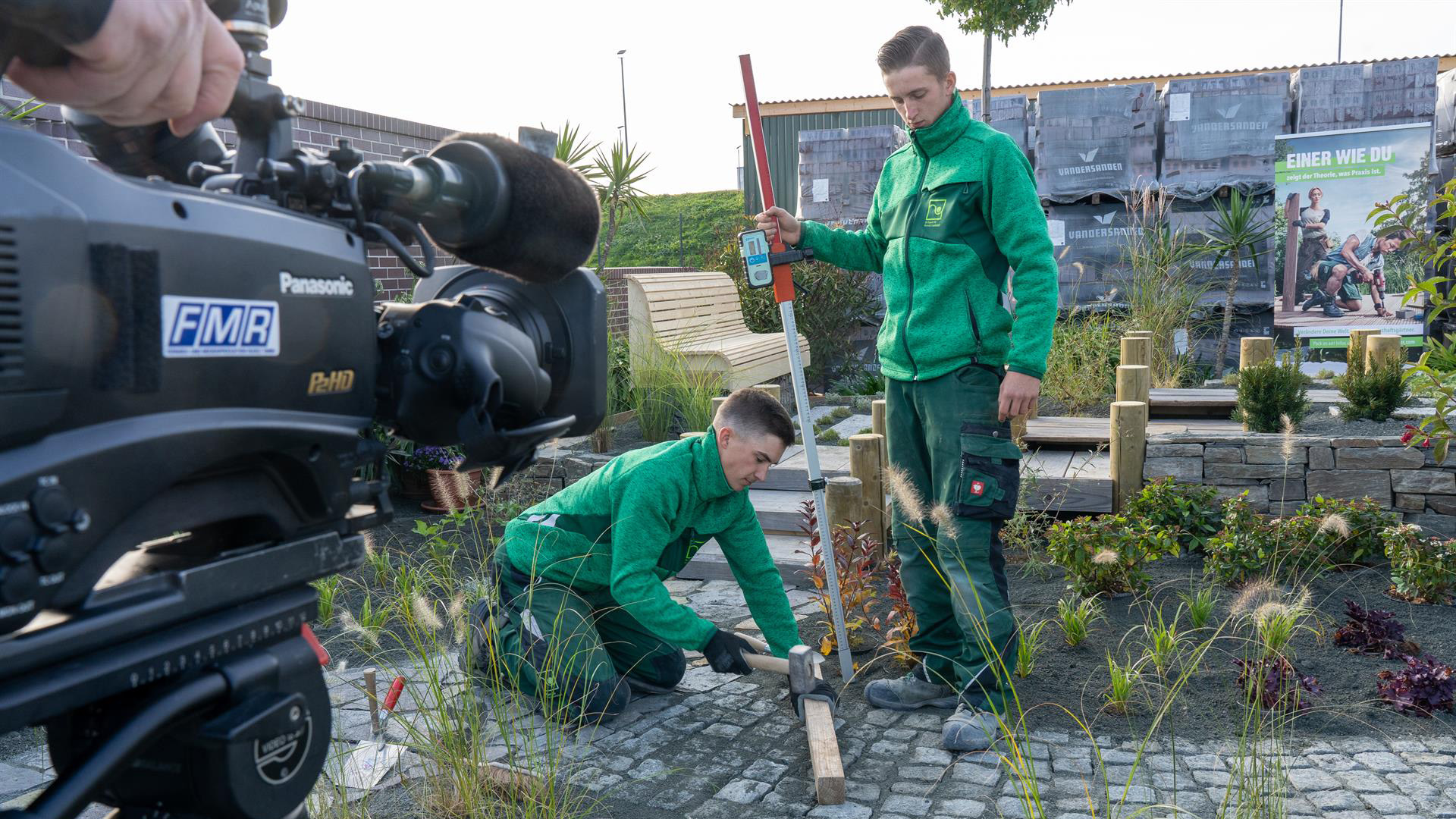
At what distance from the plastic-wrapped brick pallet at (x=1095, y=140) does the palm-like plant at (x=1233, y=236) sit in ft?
3.18

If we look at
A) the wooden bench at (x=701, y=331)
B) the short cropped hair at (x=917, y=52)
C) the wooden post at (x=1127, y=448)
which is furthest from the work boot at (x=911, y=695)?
the wooden bench at (x=701, y=331)

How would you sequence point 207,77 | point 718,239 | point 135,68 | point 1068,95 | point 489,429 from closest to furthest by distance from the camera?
point 135,68 → point 207,77 → point 489,429 → point 1068,95 → point 718,239

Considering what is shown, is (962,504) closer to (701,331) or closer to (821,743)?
(821,743)

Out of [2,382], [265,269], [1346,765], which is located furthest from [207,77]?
[1346,765]

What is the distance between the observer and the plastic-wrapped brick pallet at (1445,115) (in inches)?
381

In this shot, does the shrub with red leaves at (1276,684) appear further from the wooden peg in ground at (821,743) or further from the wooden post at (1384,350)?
the wooden post at (1384,350)

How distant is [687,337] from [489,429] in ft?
19.3

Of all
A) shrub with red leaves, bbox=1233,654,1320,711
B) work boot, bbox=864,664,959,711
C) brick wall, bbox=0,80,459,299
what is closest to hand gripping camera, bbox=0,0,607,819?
work boot, bbox=864,664,959,711

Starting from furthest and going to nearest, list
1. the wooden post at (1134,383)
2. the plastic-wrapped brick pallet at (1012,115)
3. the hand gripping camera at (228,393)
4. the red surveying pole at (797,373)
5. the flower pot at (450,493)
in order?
the plastic-wrapped brick pallet at (1012,115), the wooden post at (1134,383), the flower pot at (450,493), the red surveying pole at (797,373), the hand gripping camera at (228,393)

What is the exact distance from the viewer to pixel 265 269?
1092 millimetres

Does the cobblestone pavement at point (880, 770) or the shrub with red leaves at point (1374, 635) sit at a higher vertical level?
the shrub with red leaves at point (1374, 635)

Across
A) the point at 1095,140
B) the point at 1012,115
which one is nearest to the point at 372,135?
the point at 1012,115

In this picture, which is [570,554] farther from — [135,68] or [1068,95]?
[1068,95]

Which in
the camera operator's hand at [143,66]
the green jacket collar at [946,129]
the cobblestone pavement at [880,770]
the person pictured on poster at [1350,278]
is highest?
the green jacket collar at [946,129]
